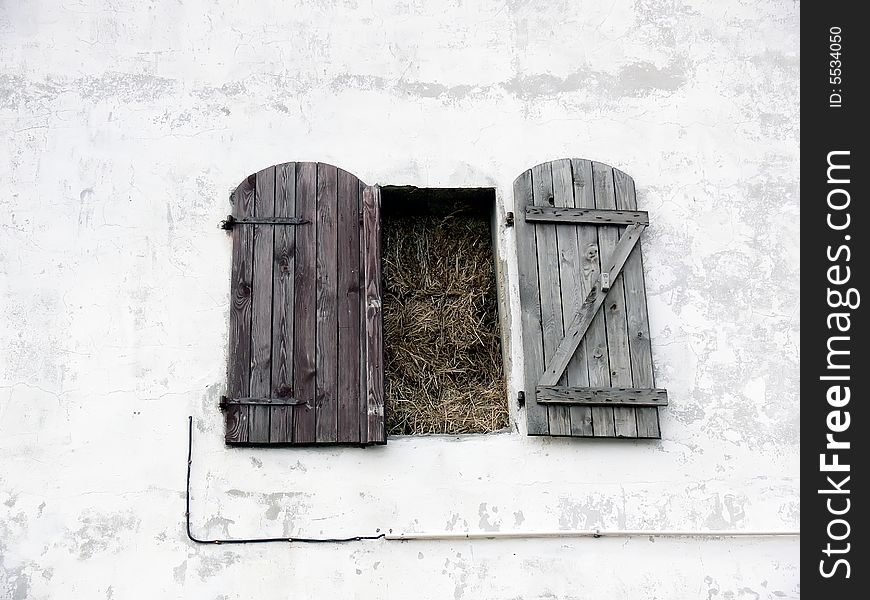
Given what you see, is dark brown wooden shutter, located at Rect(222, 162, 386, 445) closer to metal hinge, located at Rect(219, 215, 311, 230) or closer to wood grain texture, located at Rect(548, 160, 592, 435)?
metal hinge, located at Rect(219, 215, 311, 230)

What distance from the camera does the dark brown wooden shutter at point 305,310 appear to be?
5.01 meters

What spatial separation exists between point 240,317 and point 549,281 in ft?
4.84

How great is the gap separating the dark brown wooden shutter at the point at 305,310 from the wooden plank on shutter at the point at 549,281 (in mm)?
777

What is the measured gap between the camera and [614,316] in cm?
527

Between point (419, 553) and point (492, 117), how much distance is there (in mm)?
2241

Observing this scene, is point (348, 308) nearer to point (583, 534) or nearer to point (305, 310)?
point (305, 310)

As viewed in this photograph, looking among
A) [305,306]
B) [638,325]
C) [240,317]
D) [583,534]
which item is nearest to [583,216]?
[638,325]

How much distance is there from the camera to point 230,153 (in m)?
5.56

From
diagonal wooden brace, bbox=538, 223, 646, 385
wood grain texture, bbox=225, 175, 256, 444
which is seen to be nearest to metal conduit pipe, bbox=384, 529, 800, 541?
diagonal wooden brace, bbox=538, 223, 646, 385

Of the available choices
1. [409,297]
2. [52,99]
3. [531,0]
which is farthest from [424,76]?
[52,99]

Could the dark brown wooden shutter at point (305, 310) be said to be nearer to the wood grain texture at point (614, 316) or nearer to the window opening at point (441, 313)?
the window opening at point (441, 313)

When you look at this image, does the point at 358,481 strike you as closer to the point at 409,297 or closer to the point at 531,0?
the point at 409,297
